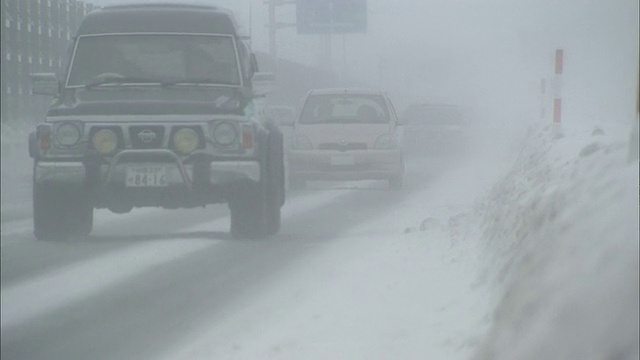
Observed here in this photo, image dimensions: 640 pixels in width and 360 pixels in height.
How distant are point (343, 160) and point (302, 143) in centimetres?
18

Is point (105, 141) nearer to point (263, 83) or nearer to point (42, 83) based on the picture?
point (42, 83)

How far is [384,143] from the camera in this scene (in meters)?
4.93

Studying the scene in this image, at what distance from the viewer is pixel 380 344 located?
14.4 feet

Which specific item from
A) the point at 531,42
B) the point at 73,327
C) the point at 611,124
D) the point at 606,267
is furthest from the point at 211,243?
the point at 611,124

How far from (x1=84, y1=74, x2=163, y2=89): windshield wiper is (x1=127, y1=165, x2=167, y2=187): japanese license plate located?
303mm

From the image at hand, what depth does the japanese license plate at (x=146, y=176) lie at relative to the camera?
13.5 feet

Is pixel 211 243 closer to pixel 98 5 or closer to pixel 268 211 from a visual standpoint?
pixel 268 211

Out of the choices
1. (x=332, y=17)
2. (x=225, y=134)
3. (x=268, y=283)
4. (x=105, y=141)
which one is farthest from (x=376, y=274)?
(x=105, y=141)

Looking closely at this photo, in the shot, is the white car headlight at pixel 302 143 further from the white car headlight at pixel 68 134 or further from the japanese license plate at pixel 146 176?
the white car headlight at pixel 68 134

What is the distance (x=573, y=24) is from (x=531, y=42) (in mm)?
164

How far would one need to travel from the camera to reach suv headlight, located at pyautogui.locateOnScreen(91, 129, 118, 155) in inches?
165

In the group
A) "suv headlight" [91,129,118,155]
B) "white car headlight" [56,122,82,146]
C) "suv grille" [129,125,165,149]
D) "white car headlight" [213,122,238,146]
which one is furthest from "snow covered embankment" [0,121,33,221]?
"white car headlight" [213,122,238,146]

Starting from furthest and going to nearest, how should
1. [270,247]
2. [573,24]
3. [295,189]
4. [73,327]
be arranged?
1. [270,247]
2. [295,189]
3. [573,24]
4. [73,327]

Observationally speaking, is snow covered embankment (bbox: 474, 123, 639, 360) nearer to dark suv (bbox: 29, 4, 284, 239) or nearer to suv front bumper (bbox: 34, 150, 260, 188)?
dark suv (bbox: 29, 4, 284, 239)
